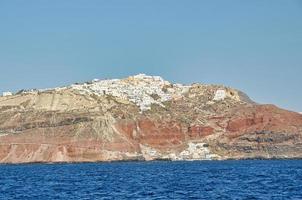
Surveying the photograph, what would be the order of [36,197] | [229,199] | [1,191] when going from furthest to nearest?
[1,191] → [36,197] → [229,199]

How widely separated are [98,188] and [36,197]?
17142 mm

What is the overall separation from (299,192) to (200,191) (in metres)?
12.4

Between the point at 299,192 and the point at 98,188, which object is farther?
the point at 98,188

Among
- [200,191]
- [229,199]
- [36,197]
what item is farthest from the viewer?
[200,191]

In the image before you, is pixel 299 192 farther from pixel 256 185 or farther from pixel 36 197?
pixel 36 197

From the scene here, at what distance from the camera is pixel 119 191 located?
92.6m

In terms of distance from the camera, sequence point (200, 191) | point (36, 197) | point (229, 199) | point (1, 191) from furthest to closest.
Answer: point (1, 191) → point (200, 191) → point (36, 197) → point (229, 199)

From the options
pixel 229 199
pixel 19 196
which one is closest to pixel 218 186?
pixel 229 199

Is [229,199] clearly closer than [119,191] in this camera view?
Yes

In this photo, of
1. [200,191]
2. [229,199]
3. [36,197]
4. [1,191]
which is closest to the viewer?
[229,199]

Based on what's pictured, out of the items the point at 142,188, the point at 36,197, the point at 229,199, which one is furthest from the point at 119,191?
the point at 229,199

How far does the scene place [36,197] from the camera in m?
84.8

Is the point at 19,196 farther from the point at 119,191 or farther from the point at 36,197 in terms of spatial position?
the point at 119,191

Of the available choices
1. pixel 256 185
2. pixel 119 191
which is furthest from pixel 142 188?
pixel 256 185
